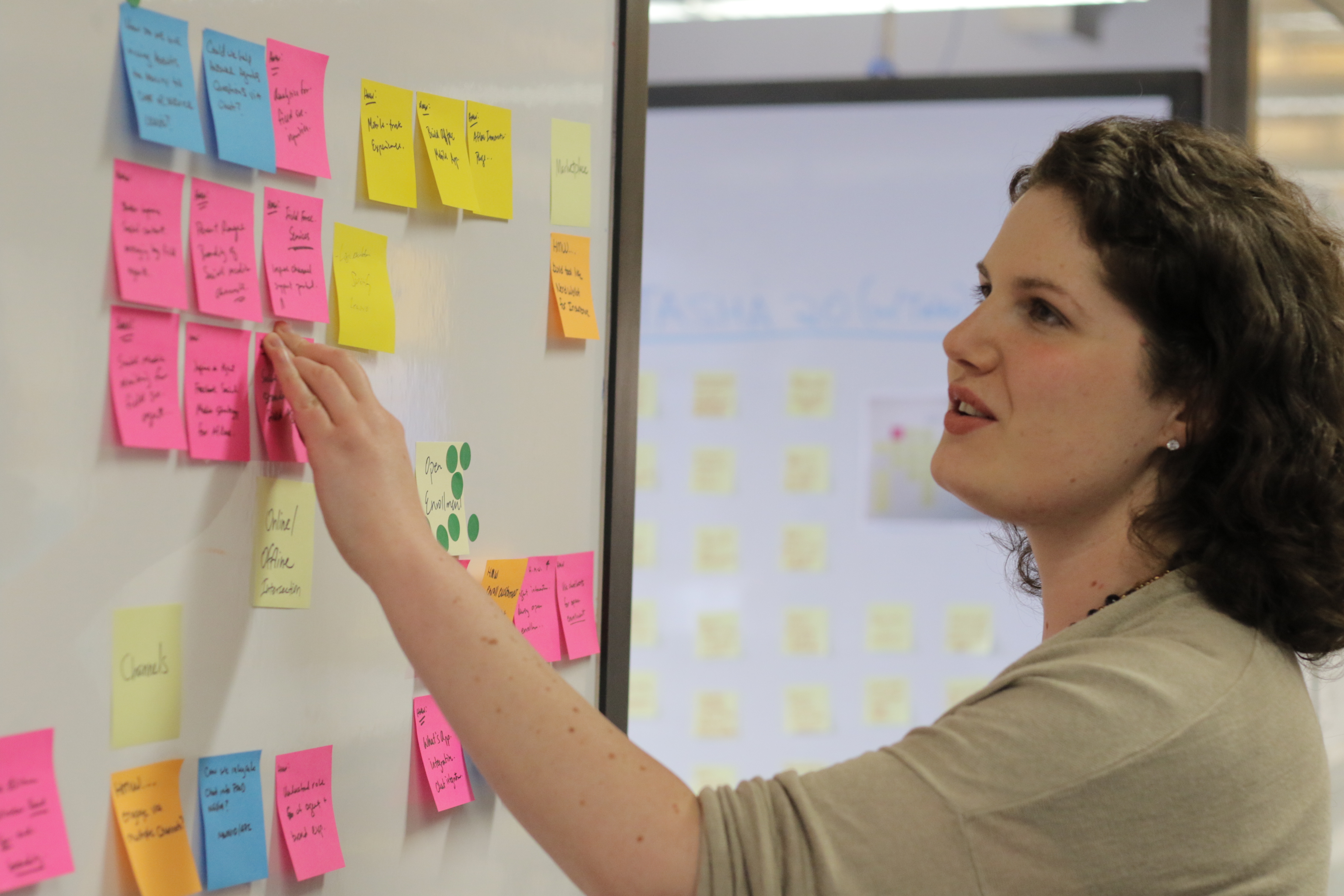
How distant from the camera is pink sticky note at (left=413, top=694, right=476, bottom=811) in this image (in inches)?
37.1

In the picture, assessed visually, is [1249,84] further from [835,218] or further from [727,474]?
[727,474]

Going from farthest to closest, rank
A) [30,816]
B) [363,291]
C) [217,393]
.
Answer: [363,291], [217,393], [30,816]

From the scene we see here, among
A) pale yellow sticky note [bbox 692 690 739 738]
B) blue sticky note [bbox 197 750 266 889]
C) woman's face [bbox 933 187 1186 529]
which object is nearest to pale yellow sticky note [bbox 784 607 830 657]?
pale yellow sticky note [bbox 692 690 739 738]

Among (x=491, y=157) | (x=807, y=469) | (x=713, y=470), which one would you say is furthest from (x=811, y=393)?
(x=491, y=157)

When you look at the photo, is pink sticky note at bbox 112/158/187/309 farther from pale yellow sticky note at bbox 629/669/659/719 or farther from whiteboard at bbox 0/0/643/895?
pale yellow sticky note at bbox 629/669/659/719

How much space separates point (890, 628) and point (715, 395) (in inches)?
27.3

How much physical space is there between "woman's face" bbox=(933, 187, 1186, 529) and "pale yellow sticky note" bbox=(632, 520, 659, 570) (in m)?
1.91

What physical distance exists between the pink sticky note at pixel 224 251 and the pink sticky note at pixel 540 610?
0.36 meters

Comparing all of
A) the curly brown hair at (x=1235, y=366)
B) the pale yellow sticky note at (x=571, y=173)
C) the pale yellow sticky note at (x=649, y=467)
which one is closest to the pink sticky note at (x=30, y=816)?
the pale yellow sticky note at (x=571, y=173)

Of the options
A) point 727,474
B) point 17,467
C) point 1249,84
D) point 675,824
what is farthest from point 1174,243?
point 727,474

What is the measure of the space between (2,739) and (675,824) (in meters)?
0.38

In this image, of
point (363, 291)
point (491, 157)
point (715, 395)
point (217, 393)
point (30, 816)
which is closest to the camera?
point (30, 816)

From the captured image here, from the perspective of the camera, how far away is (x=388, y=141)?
89cm

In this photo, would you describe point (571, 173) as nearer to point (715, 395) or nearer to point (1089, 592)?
point (1089, 592)
